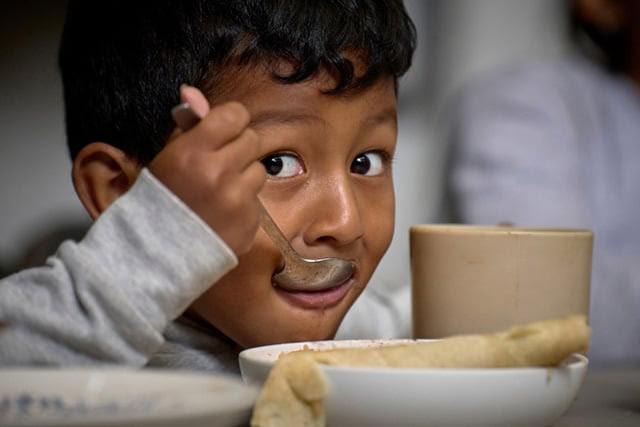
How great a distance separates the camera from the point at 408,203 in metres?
1.96

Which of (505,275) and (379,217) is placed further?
(379,217)

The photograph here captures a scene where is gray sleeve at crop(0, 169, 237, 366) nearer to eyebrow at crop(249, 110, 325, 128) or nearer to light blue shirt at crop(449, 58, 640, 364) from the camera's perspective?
eyebrow at crop(249, 110, 325, 128)

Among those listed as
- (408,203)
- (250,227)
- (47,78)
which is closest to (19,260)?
(47,78)

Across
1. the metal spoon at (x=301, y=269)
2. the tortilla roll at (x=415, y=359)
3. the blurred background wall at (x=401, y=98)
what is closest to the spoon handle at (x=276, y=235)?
the metal spoon at (x=301, y=269)

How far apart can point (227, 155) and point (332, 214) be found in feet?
0.60

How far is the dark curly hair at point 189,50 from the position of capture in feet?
2.59

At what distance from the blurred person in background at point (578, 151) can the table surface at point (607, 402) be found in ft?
1.94

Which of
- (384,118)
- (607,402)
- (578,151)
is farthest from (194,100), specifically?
(578,151)

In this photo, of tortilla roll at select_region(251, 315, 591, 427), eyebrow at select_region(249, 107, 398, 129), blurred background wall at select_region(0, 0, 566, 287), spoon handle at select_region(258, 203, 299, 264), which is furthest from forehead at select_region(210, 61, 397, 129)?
blurred background wall at select_region(0, 0, 566, 287)

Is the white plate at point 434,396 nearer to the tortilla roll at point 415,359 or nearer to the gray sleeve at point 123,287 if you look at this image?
the tortilla roll at point 415,359

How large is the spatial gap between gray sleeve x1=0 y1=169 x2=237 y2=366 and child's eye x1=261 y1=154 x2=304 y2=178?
0.19 metres

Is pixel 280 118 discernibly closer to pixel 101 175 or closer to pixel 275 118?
pixel 275 118

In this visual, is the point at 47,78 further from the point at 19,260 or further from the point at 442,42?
the point at 442,42

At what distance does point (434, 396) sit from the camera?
47 centimetres
